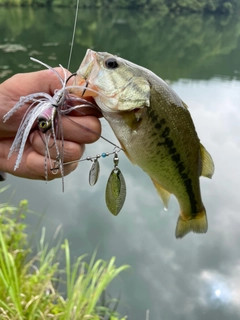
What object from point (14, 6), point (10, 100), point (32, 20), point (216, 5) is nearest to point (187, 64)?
point (32, 20)

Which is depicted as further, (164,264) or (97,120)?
(164,264)

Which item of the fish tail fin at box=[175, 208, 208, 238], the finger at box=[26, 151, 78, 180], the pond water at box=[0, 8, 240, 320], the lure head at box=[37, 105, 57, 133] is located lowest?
the pond water at box=[0, 8, 240, 320]

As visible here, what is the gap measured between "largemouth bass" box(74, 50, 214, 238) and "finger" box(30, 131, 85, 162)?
30 cm

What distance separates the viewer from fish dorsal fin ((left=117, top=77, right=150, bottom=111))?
1.48m

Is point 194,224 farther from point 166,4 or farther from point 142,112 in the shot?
point 166,4

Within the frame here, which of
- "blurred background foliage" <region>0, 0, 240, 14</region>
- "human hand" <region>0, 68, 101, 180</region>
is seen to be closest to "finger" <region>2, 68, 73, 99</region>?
"human hand" <region>0, 68, 101, 180</region>

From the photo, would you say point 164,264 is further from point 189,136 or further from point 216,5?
point 216,5

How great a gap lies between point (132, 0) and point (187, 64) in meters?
22.5

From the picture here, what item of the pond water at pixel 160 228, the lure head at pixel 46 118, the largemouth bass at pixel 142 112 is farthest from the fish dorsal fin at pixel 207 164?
the pond water at pixel 160 228

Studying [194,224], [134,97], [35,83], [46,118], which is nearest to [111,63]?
[134,97]

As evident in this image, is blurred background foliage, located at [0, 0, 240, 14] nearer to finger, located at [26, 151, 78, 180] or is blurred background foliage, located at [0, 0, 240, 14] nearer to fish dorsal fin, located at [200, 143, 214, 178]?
finger, located at [26, 151, 78, 180]

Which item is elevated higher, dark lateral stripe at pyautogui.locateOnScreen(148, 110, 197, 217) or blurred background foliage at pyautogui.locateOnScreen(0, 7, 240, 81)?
dark lateral stripe at pyautogui.locateOnScreen(148, 110, 197, 217)

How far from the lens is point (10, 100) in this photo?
1.83 metres

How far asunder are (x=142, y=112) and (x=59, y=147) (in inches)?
19.0
